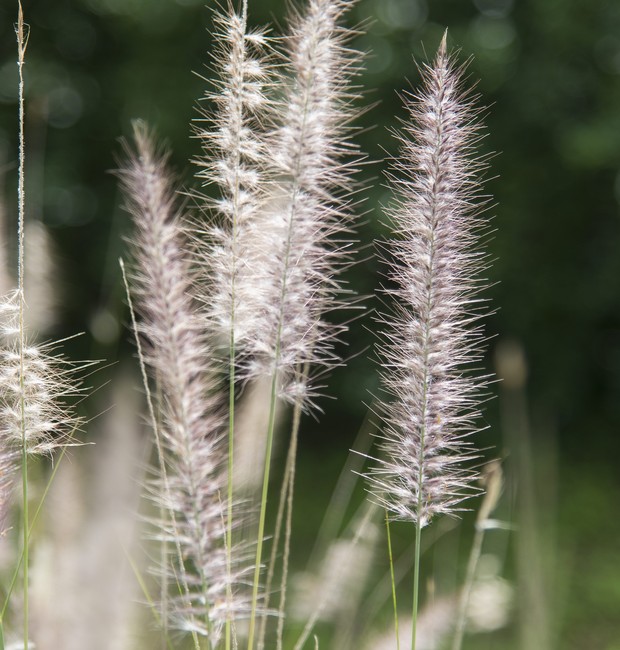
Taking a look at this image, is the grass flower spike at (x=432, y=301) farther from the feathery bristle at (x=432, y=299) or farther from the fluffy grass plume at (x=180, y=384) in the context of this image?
the fluffy grass plume at (x=180, y=384)

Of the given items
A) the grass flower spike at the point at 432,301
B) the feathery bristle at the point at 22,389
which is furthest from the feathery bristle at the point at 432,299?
the feathery bristle at the point at 22,389

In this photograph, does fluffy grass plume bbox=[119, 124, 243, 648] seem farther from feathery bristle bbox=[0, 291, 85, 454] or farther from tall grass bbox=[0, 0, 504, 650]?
feathery bristle bbox=[0, 291, 85, 454]

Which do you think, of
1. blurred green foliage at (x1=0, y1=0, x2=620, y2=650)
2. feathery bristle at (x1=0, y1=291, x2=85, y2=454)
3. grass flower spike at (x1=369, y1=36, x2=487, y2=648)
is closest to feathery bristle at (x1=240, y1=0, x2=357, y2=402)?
grass flower spike at (x1=369, y1=36, x2=487, y2=648)

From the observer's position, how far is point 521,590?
1805 mm

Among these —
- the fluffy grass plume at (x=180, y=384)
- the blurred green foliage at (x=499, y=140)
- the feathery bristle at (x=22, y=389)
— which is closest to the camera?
the fluffy grass plume at (x=180, y=384)

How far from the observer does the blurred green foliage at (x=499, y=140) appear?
8766mm

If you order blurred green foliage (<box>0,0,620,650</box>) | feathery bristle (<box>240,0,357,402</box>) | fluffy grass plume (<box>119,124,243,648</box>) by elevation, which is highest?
blurred green foliage (<box>0,0,620,650</box>)

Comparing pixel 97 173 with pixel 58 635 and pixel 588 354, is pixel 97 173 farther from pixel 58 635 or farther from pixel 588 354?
pixel 58 635

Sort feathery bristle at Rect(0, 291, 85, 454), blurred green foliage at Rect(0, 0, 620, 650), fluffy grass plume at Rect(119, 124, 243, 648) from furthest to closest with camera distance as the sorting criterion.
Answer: blurred green foliage at Rect(0, 0, 620, 650)
feathery bristle at Rect(0, 291, 85, 454)
fluffy grass plume at Rect(119, 124, 243, 648)

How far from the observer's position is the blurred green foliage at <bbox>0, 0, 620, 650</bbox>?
8766mm

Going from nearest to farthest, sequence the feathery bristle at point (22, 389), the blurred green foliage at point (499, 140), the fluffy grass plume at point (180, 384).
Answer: the fluffy grass plume at point (180, 384) < the feathery bristle at point (22, 389) < the blurred green foliage at point (499, 140)

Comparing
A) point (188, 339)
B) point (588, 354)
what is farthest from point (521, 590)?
point (588, 354)

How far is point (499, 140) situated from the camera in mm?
9516

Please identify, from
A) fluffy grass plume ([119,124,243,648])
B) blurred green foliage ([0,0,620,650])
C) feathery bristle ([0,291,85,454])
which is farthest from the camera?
blurred green foliage ([0,0,620,650])
